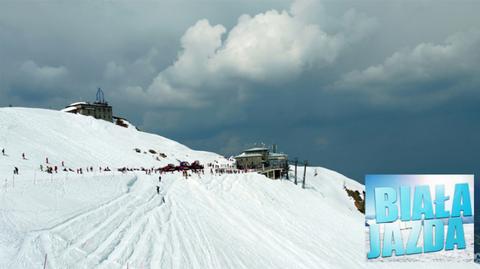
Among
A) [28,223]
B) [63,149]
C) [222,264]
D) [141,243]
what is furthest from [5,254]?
[63,149]

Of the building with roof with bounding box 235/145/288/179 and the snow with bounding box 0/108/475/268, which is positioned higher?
the building with roof with bounding box 235/145/288/179

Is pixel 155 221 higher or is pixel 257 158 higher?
pixel 257 158

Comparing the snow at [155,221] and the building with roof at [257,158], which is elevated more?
the building with roof at [257,158]

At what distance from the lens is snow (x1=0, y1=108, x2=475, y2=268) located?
17.3m

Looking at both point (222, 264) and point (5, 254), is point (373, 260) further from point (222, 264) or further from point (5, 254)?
point (5, 254)

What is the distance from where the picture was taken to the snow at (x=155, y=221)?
56.8 ft

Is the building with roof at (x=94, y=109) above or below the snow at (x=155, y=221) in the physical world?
above

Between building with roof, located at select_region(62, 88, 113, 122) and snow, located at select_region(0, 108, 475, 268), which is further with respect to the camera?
building with roof, located at select_region(62, 88, 113, 122)

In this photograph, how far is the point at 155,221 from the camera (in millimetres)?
24531

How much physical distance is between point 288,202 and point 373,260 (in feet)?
61.2

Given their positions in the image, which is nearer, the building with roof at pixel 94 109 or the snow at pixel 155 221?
the snow at pixel 155 221

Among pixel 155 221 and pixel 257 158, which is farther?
pixel 257 158

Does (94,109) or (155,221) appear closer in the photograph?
(155,221)

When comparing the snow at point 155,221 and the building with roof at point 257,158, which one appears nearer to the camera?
the snow at point 155,221
